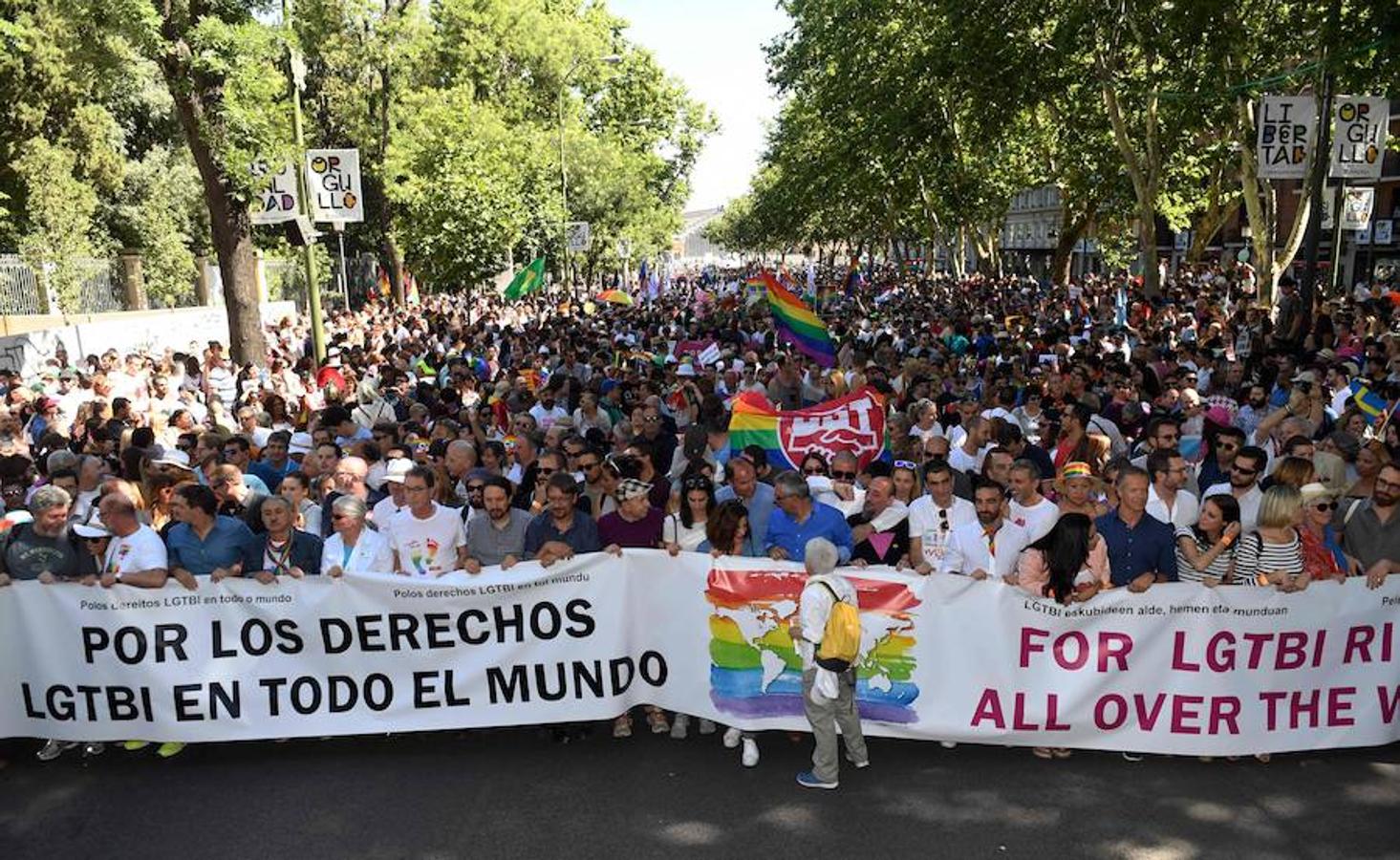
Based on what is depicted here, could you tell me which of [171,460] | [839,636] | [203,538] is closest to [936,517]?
[839,636]

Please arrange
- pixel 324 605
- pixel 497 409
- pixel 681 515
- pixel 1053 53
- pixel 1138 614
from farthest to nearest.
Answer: pixel 1053 53
pixel 497 409
pixel 681 515
pixel 324 605
pixel 1138 614

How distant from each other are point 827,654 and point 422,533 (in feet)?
8.42

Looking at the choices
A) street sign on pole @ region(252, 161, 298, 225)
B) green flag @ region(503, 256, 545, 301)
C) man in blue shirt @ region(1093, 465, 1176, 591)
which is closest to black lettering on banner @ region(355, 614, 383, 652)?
man in blue shirt @ region(1093, 465, 1176, 591)

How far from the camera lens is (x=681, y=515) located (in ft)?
21.4

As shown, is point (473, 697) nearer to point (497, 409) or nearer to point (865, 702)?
point (865, 702)

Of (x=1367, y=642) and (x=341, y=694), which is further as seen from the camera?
(x=341, y=694)

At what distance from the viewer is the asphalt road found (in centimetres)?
508

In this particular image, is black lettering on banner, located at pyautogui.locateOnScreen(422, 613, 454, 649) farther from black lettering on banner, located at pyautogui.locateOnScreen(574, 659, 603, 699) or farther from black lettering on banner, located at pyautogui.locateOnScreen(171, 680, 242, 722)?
black lettering on banner, located at pyautogui.locateOnScreen(171, 680, 242, 722)

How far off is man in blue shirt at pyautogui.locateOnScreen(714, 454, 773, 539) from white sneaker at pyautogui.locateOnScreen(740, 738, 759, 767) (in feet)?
4.34

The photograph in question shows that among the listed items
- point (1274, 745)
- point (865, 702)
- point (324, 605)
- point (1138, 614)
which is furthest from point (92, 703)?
point (1274, 745)

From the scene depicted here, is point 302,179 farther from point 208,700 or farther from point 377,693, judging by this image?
point 377,693

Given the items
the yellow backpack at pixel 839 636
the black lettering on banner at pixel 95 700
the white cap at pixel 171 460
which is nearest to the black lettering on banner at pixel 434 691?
the black lettering on banner at pixel 95 700

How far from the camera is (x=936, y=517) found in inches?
254

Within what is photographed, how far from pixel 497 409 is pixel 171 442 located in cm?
310
